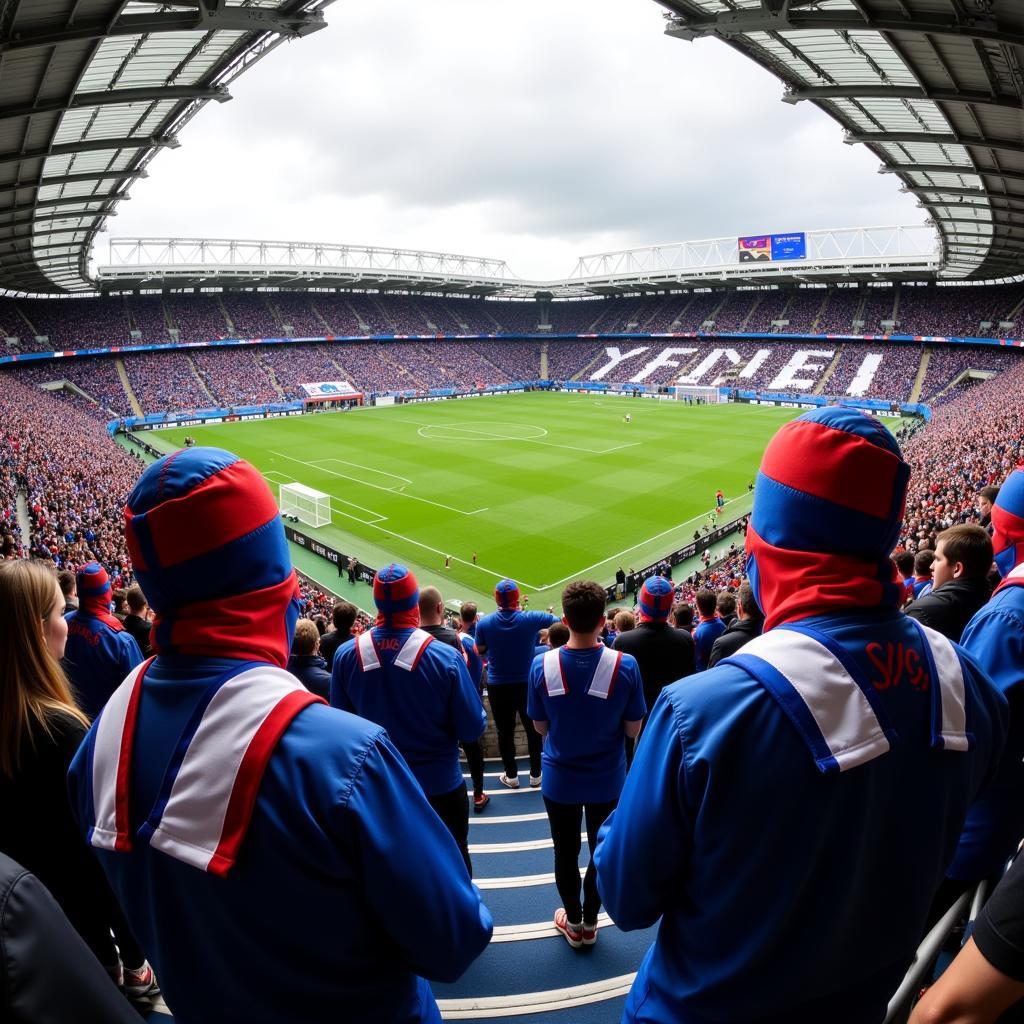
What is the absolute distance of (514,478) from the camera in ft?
117

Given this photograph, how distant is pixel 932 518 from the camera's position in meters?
17.3

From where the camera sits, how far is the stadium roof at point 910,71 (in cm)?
1273

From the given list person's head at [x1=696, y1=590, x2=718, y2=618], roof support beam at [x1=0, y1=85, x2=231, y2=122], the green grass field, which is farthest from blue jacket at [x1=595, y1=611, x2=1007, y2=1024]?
roof support beam at [x1=0, y1=85, x2=231, y2=122]

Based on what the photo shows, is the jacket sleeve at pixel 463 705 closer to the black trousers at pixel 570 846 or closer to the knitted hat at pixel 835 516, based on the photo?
the black trousers at pixel 570 846

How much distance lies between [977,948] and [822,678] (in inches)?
25.7

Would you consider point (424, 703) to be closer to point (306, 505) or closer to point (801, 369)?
point (306, 505)

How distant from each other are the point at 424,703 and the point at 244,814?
9.07 ft

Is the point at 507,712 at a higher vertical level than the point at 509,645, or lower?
lower

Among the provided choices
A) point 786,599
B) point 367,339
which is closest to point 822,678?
point 786,599

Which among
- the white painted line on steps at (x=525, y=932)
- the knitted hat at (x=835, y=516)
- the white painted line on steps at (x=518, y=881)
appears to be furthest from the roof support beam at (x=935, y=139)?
the white painted line on steps at (x=525, y=932)

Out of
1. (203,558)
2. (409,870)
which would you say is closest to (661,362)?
(203,558)

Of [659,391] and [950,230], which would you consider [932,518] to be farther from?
[659,391]

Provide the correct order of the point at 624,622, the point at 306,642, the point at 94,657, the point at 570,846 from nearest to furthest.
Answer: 1. the point at 570,846
2. the point at 94,657
3. the point at 306,642
4. the point at 624,622

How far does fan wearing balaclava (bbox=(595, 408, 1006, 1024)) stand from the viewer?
187cm
